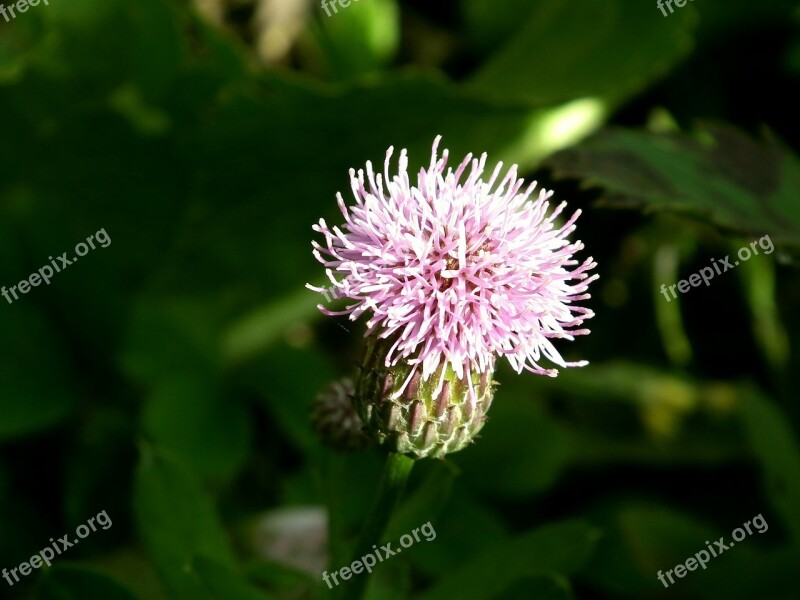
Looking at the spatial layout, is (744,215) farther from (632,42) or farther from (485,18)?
(485,18)

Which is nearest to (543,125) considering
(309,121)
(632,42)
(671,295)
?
(632,42)

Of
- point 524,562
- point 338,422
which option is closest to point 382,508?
point 338,422
